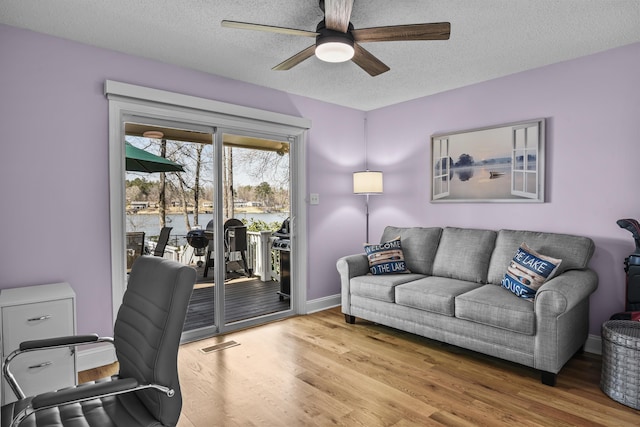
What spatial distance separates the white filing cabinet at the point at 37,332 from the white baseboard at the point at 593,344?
3917mm

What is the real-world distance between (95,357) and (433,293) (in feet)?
9.14

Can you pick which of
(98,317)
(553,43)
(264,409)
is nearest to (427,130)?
(553,43)

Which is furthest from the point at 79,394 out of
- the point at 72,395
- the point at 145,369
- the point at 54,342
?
the point at 54,342

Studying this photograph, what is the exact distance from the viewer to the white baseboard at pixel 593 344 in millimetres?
3143

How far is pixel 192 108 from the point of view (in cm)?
347

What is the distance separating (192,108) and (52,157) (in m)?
1.18

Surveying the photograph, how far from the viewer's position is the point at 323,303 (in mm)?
4609

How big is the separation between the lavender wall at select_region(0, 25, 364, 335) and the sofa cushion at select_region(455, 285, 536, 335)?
2874 mm

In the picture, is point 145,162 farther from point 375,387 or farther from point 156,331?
point 375,387

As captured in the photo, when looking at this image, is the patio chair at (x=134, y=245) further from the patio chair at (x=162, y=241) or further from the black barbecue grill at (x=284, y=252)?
the black barbecue grill at (x=284, y=252)

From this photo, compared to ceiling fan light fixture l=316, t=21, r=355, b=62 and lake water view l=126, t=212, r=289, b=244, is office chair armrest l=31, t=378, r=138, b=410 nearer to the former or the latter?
ceiling fan light fixture l=316, t=21, r=355, b=62

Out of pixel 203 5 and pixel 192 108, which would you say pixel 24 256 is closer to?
pixel 192 108

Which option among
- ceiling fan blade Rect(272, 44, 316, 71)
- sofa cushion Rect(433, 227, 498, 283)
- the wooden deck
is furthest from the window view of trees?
sofa cushion Rect(433, 227, 498, 283)

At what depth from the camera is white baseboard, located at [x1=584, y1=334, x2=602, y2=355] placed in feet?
10.3
